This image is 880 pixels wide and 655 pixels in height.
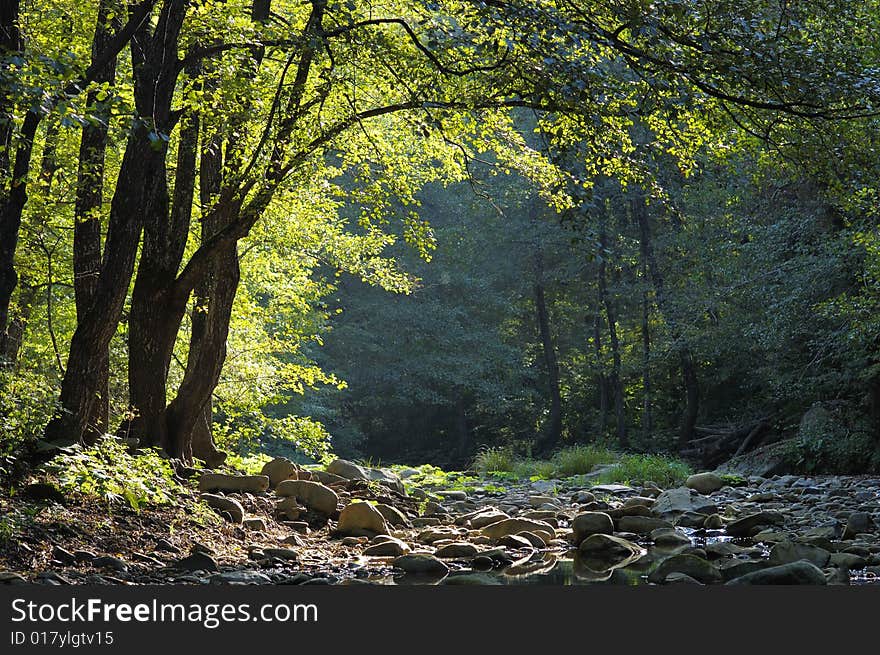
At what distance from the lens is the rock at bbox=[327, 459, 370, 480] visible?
1134cm

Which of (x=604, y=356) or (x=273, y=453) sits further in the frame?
(x=273, y=453)

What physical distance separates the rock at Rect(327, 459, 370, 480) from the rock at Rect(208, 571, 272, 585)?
5278 mm

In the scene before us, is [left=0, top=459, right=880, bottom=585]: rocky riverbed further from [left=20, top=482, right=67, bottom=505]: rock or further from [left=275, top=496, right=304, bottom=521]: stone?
[left=20, top=482, right=67, bottom=505]: rock

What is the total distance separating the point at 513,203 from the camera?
86.4 feet

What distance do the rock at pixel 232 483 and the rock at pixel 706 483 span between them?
248 inches

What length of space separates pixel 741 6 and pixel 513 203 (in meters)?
19.9

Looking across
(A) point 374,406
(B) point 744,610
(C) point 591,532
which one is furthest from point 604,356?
(B) point 744,610

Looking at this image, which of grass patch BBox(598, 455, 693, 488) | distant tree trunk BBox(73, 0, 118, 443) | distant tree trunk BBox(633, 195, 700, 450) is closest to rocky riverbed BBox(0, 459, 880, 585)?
distant tree trunk BBox(73, 0, 118, 443)

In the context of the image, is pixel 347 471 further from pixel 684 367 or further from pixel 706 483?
pixel 684 367

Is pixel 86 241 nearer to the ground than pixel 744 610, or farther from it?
farther from it

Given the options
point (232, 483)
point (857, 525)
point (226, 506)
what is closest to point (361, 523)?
point (226, 506)

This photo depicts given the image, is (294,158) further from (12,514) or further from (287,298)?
(287,298)

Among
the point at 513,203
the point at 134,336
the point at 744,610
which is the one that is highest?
the point at 513,203

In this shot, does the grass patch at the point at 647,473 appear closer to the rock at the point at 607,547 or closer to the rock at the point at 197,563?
the rock at the point at 607,547
